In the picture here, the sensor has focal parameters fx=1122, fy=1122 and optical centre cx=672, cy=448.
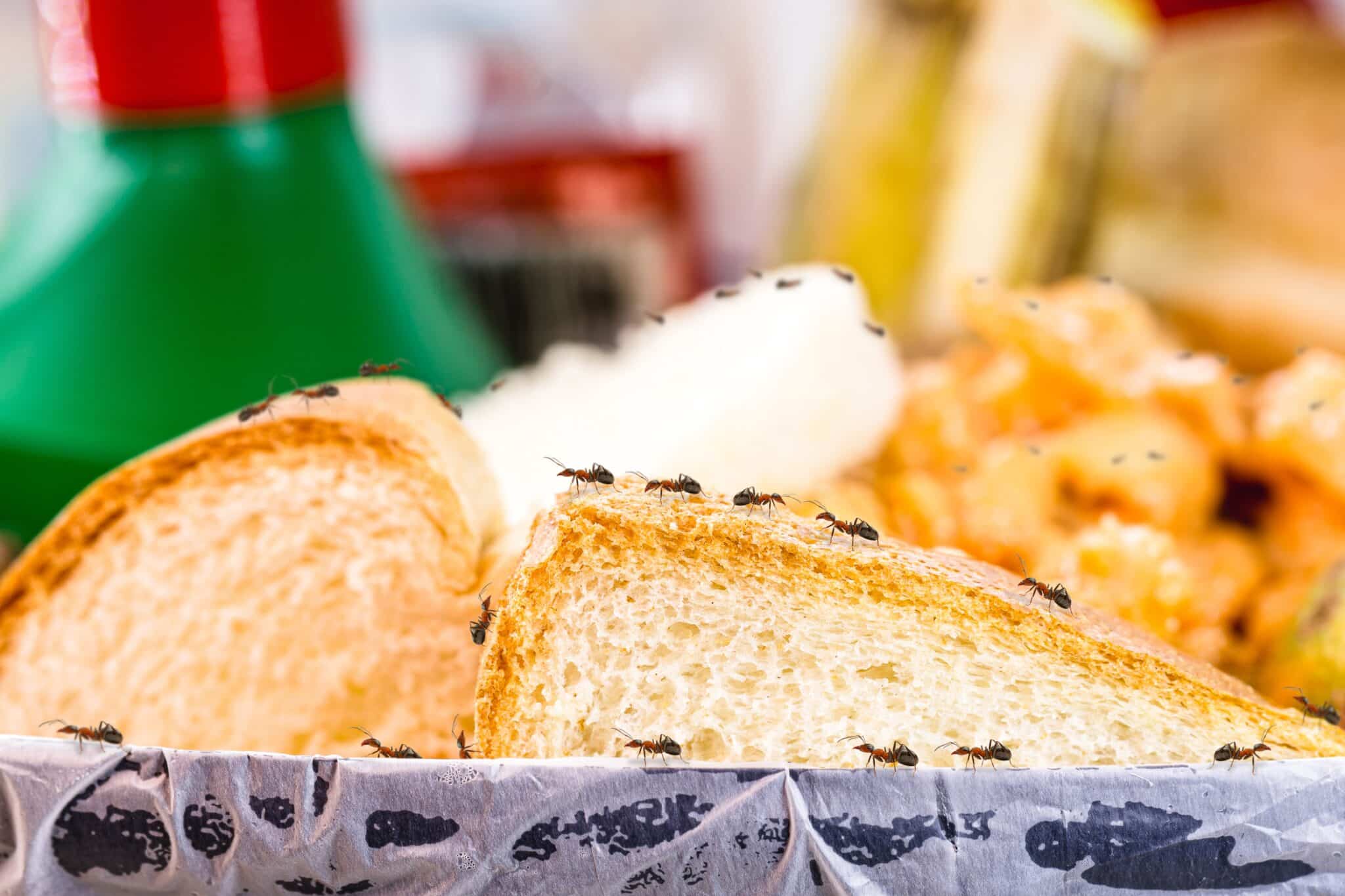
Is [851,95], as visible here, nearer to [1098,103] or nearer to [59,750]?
[1098,103]

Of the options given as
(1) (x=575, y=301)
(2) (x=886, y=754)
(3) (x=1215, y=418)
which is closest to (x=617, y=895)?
(2) (x=886, y=754)

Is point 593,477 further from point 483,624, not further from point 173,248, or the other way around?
point 173,248

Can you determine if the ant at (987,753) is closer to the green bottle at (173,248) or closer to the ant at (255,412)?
the ant at (255,412)

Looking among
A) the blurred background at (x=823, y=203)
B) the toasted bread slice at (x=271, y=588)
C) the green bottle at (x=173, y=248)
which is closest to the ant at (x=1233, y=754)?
the blurred background at (x=823, y=203)

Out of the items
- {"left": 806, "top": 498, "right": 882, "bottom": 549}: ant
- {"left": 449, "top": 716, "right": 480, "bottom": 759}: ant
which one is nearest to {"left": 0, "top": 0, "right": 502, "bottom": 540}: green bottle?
{"left": 449, "top": 716, "right": 480, "bottom": 759}: ant

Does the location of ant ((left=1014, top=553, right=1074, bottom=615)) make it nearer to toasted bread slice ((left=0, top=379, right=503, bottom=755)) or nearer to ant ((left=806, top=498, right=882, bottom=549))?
ant ((left=806, top=498, right=882, bottom=549))

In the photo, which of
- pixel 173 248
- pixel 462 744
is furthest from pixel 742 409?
pixel 173 248
